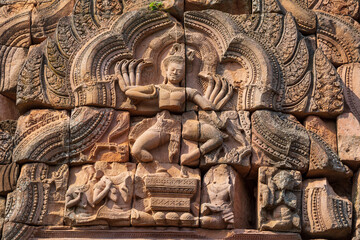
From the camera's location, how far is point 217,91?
10.1m

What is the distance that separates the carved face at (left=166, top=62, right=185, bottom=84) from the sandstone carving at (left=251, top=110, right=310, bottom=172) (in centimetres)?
103

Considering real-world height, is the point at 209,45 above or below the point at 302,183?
above

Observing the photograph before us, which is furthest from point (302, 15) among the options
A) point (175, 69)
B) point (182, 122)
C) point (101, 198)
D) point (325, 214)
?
point (101, 198)

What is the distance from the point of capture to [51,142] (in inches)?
387

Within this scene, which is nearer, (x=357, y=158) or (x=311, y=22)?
(x=357, y=158)

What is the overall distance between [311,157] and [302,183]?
30 cm

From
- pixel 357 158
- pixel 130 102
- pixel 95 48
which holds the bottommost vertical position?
pixel 357 158

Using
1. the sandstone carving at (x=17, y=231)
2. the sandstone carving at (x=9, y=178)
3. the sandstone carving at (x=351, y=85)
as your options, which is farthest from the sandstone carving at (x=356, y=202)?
the sandstone carving at (x=9, y=178)

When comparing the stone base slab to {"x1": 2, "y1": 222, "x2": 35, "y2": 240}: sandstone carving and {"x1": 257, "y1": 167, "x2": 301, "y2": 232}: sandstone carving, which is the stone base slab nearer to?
{"x1": 257, "y1": 167, "x2": 301, "y2": 232}: sandstone carving

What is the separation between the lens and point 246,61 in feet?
33.5

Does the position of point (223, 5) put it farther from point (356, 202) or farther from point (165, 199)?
point (356, 202)

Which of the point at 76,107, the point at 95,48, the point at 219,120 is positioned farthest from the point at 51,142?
the point at 219,120

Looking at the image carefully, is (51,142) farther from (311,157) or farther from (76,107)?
(311,157)

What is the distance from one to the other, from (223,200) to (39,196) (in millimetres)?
1961
